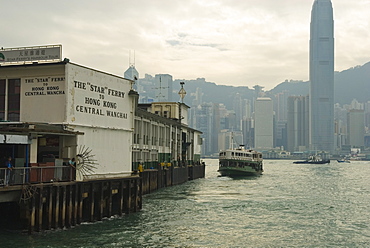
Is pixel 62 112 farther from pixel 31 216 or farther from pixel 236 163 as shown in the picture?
pixel 236 163

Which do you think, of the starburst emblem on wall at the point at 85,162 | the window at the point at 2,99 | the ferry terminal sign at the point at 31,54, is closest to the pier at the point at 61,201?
the starburst emblem on wall at the point at 85,162

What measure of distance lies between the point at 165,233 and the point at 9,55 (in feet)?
54.5

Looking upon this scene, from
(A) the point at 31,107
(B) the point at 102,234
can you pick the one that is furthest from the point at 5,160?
(B) the point at 102,234

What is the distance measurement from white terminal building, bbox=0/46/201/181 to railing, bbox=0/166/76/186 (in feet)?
2.81

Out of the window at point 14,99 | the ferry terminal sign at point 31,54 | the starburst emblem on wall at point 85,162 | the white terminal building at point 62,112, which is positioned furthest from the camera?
the window at point 14,99

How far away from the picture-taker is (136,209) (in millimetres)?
37125

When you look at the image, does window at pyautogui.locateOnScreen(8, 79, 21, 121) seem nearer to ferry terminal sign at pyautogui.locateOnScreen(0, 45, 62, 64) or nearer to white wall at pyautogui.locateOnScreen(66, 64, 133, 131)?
ferry terminal sign at pyautogui.locateOnScreen(0, 45, 62, 64)

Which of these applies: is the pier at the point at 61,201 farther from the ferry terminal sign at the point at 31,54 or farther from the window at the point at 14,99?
the ferry terminal sign at the point at 31,54

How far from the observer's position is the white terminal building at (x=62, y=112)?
3031 centimetres

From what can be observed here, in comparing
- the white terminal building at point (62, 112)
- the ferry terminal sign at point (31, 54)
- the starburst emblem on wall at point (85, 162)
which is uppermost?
the ferry terminal sign at point (31, 54)

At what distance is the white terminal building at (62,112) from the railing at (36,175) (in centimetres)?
86

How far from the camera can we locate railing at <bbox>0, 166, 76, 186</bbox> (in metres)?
25.5

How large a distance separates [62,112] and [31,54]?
17.3ft

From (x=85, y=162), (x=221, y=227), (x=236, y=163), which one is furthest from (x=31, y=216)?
(x=236, y=163)
